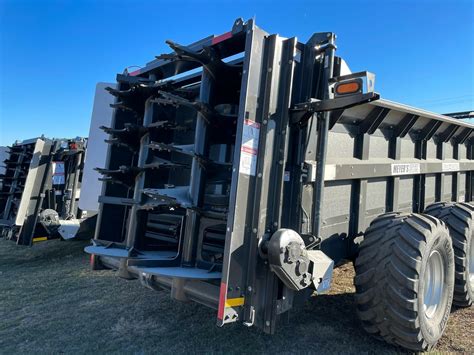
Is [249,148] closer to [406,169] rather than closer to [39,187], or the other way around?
[406,169]

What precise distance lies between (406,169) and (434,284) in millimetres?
1254

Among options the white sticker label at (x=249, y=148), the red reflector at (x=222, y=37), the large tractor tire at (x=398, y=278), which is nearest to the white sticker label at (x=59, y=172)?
the red reflector at (x=222, y=37)

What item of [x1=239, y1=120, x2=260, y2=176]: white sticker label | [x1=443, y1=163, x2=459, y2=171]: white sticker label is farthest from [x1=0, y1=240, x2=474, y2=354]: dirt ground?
[x1=443, y1=163, x2=459, y2=171]: white sticker label

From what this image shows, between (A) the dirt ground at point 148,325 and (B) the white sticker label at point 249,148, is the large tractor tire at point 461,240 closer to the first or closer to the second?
(A) the dirt ground at point 148,325

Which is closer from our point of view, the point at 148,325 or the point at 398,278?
the point at 398,278

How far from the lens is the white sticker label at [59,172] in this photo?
27.9 ft

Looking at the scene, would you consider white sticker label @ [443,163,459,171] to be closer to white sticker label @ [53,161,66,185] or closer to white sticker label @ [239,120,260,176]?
white sticker label @ [239,120,260,176]

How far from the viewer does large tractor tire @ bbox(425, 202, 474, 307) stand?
11.9 feet

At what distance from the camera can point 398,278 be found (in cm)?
270

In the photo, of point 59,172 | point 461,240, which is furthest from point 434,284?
point 59,172

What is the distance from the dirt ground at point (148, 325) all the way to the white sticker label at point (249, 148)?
5.02ft

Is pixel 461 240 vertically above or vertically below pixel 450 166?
below

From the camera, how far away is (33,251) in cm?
743

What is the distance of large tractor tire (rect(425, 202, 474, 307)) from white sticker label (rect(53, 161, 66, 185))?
25.3ft
